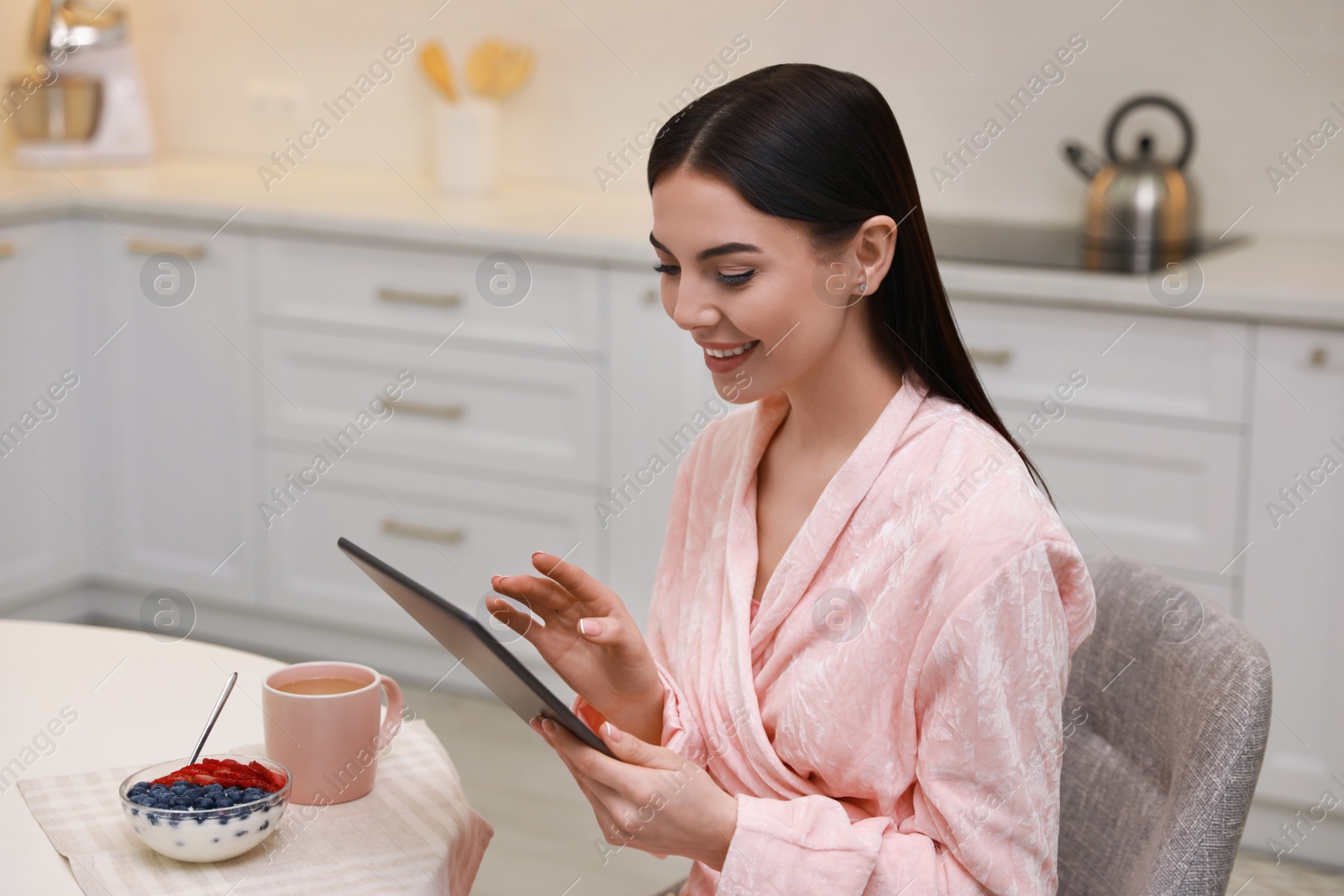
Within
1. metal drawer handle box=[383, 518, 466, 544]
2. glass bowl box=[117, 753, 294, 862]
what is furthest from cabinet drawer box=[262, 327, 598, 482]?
glass bowl box=[117, 753, 294, 862]

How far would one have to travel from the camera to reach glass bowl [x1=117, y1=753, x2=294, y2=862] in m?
0.84

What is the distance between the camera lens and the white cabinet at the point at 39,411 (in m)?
2.67

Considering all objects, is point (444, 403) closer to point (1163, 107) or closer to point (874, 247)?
point (1163, 107)

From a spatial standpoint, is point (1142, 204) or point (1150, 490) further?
point (1142, 204)

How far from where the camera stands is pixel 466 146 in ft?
9.50

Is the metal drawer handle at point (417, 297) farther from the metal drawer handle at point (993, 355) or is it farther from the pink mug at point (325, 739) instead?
the pink mug at point (325, 739)

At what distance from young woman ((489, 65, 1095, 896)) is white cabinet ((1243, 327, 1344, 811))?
3.66 feet

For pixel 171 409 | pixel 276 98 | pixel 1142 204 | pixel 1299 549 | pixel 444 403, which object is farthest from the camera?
pixel 276 98

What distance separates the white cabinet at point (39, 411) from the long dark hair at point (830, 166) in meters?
2.01

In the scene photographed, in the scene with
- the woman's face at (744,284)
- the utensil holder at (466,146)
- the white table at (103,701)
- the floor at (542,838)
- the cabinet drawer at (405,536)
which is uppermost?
the woman's face at (744,284)

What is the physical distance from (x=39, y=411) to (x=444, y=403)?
0.84 metres

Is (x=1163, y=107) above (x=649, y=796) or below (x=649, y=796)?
above

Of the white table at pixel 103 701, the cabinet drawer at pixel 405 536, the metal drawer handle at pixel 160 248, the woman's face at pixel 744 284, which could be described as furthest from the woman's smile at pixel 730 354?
the metal drawer handle at pixel 160 248

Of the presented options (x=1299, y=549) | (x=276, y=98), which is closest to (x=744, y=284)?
(x=1299, y=549)
